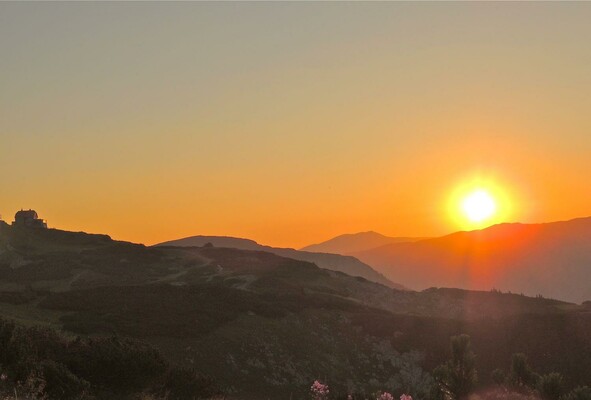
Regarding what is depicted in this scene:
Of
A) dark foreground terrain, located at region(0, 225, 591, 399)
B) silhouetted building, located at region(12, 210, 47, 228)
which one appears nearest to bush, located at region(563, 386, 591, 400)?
dark foreground terrain, located at region(0, 225, 591, 399)

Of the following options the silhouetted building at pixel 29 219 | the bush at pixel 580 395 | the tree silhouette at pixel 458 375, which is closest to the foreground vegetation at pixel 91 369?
the tree silhouette at pixel 458 375

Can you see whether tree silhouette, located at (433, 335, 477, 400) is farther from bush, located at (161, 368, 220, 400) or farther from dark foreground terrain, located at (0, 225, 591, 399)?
bush, located at (161, 368, 220, 400)

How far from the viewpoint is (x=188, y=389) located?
20.6 meters

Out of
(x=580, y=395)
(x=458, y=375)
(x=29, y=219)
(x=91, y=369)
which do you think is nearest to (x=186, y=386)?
(x=91, y=369)

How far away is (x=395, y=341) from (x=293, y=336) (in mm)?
8108

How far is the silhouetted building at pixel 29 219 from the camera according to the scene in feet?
363

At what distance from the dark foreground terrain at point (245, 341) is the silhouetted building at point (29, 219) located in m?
49.6

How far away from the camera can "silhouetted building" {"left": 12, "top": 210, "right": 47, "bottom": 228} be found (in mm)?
110562

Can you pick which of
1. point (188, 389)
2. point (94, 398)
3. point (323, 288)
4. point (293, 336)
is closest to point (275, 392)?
point (293, 336)

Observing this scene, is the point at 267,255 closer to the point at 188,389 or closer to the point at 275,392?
the point at 275,392

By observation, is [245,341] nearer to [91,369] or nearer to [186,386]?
[186,386]

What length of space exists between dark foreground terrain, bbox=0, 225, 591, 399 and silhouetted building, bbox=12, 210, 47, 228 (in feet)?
163

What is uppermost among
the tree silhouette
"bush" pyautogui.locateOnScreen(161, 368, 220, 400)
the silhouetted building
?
the silhouetted building

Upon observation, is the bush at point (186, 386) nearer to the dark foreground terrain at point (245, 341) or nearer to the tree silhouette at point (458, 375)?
the dark foreground terrain at point (245, 341)
